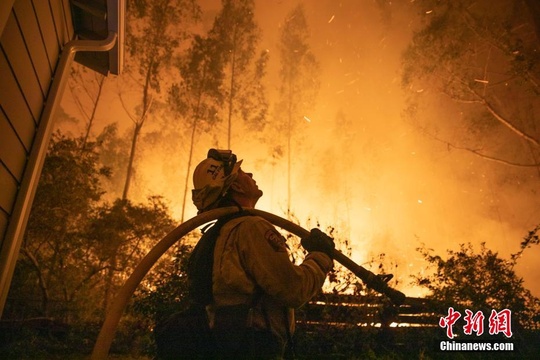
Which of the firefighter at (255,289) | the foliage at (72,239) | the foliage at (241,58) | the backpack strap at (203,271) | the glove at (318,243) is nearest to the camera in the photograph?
the firefighter at (255,289)

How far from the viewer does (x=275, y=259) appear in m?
1.62

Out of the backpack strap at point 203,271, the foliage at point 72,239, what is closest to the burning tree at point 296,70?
the foliage at point 72,239

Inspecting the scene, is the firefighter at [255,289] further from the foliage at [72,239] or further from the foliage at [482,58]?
the foliage at [482,58]

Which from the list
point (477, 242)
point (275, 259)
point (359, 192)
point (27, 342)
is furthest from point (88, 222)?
point (477, 242)

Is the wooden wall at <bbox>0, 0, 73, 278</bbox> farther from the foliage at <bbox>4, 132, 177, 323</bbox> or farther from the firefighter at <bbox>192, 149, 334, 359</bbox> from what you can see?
the foliage at <bbox>4, 132, 177, 323</bbox>

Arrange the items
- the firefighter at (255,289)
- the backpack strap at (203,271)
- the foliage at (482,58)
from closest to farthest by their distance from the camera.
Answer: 1. the firefighter at (255,289)
2. the backpack strap at (203,271)
3. the foliage at (482,58)

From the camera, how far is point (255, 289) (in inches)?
65.0

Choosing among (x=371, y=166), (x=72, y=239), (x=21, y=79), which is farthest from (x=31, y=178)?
(x=371, y=166)

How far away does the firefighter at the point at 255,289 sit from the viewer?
1559mm

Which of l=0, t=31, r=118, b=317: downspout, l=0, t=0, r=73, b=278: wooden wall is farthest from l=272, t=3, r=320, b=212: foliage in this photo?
l=0, t=0, r=73, b=278: wooden wall

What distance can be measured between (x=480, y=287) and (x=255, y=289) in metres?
6.25

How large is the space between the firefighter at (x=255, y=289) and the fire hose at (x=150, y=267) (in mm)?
264

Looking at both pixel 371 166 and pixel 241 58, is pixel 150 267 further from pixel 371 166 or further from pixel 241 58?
pixel 371 166

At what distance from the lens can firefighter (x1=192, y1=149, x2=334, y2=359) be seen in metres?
1.56
